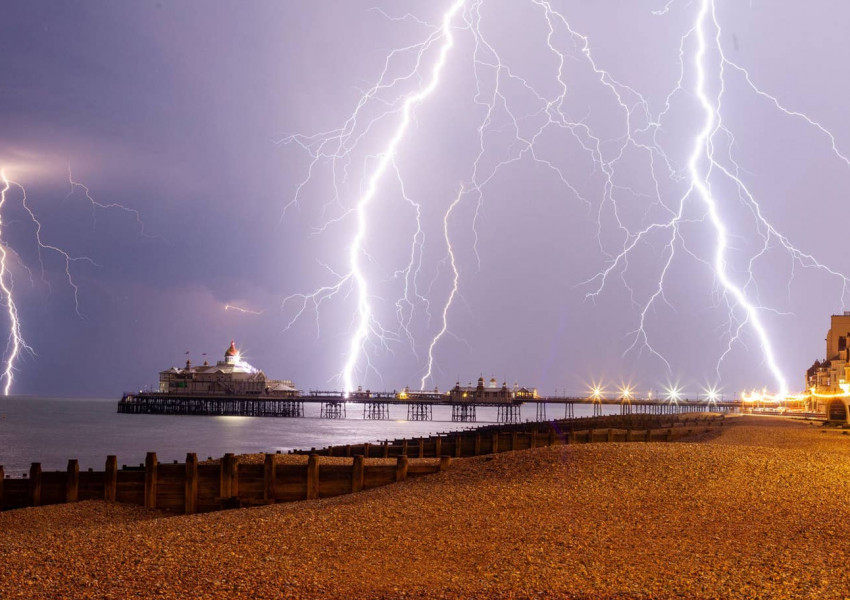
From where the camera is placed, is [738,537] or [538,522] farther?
[538,522]

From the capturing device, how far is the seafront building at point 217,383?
12538 cm

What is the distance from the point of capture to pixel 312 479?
509 inches

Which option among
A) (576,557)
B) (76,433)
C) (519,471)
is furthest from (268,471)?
(76,433)

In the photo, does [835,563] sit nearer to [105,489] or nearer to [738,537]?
[738,537]

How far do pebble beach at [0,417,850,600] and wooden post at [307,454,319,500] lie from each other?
71cm

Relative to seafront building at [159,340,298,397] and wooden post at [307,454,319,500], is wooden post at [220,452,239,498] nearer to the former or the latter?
wooden post at [307,454,319,500]

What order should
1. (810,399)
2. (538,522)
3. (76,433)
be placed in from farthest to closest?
1. (810,399)
2. (76,433)
3. (538,522)

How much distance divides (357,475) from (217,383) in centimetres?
11986

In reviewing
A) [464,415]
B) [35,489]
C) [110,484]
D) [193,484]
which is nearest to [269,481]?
[193,484]

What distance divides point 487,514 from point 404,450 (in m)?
7.70

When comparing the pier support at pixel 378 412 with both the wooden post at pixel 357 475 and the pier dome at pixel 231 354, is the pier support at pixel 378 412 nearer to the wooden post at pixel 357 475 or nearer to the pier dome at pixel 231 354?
the pier dome at pixel 231 354

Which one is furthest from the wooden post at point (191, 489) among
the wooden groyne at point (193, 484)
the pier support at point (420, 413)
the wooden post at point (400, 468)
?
the pier support at point (420, 413)

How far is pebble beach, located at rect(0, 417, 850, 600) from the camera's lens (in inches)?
279

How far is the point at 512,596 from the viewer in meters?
6.66
